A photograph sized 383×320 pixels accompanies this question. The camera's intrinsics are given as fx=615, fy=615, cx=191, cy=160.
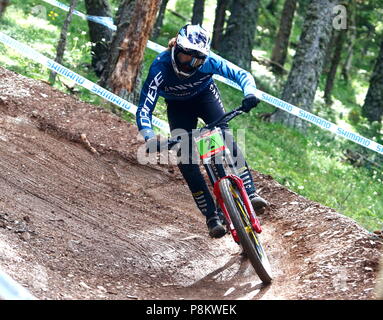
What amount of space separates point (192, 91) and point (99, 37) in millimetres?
6904

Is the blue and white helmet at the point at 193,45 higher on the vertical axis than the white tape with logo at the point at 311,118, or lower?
higher

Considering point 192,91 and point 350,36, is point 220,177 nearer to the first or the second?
point 192,91

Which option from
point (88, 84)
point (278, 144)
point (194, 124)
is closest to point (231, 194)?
point (194, 124)

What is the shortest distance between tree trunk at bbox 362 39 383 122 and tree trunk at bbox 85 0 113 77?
32.6 ft

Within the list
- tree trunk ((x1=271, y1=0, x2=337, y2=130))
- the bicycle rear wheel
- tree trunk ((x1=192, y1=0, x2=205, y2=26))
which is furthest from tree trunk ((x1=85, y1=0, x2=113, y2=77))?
tree trunk ((x1=192, y1=0, x2=205, y2=26))

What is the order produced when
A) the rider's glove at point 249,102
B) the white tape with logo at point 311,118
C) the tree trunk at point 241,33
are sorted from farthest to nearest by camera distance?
the tree trunk at point 241,33
the white tape with logo at point 311,118
the rider's glove at point 249,102

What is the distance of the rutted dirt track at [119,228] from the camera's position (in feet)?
18.8

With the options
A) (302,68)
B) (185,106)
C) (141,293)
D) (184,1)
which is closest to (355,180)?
(302,68)

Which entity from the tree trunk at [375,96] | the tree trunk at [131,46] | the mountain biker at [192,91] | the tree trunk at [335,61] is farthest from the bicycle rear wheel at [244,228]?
the tree trunk at [335,61]

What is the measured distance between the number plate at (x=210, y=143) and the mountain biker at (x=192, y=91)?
0.41m

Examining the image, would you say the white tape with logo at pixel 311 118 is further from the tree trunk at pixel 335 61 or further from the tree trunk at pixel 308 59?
the tree trunk at pixel 335 61

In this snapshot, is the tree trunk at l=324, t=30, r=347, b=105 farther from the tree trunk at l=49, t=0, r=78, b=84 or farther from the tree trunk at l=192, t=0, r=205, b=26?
the tree trunk at l=49, t=0, r=78, b=84

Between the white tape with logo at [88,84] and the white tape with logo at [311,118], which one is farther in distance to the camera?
the white tape with logo at [311,118]
